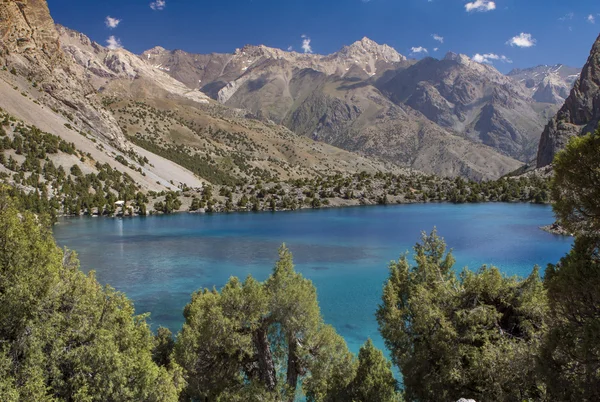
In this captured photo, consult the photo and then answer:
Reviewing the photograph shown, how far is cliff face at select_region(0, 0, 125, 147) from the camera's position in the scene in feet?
370

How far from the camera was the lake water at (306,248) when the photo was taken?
116 feet

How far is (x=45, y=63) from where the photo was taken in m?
121

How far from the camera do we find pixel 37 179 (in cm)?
8181

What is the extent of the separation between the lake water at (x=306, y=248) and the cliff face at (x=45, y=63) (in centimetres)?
5630

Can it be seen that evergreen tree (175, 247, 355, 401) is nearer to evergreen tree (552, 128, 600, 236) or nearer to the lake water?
the lake water

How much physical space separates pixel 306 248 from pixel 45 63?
4435 inches

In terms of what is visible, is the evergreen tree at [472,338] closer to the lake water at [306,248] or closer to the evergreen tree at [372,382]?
the evergreen tree at [372,382]

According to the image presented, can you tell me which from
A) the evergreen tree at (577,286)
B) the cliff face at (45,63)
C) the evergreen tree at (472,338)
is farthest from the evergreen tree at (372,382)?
the cliff face at (45,63)

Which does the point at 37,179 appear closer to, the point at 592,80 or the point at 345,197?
the point at 345,197

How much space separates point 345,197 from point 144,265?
76.4 m

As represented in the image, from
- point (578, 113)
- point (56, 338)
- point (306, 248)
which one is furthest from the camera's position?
point (578, 113)

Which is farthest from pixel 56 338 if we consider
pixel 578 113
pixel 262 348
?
pixel 578 113

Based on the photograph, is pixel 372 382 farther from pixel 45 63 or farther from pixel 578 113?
pixel 578 113

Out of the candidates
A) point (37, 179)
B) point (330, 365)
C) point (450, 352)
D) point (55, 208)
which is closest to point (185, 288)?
point (330, 365)
